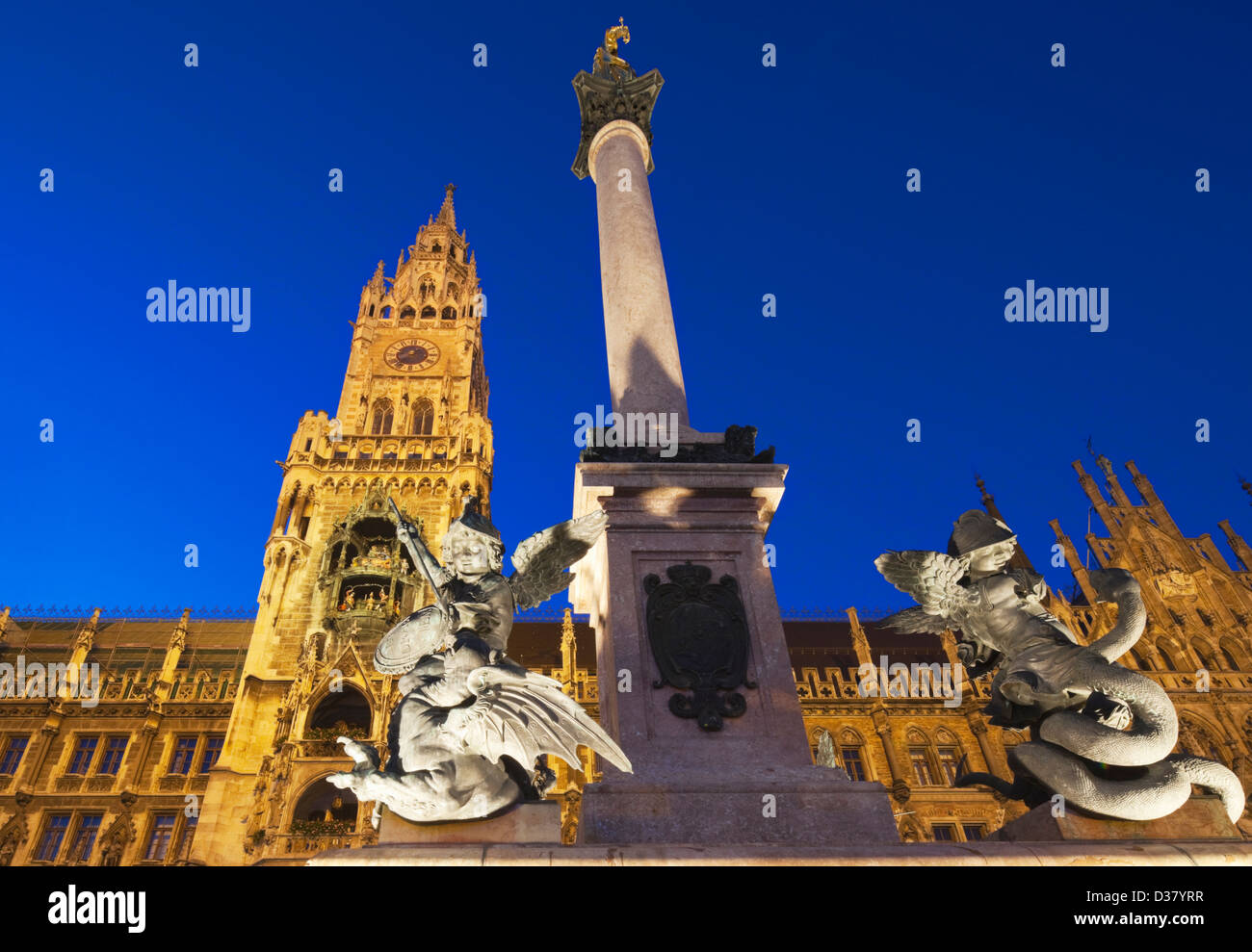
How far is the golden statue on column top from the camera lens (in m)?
11.8

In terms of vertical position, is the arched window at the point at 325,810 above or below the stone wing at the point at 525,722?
above

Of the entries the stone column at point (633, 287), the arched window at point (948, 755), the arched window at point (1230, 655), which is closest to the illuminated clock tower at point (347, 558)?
the stone column at point (633, 287)

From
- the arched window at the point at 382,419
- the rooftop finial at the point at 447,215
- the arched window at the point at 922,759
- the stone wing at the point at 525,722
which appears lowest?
the stone wing at the point at 525,722

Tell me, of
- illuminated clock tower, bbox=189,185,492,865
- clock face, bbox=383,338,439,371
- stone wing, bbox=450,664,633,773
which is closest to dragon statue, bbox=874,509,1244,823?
stone wing, bbox=450,664,633,773

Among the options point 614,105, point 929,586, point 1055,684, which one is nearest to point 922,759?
point 614,105

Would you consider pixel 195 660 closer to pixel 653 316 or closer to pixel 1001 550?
pixel 653 316

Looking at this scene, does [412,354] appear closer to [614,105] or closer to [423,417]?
[423,417]

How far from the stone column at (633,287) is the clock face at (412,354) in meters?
38.6

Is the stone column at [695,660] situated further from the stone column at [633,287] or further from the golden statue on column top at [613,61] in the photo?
the golden statue on column top at [613,61]

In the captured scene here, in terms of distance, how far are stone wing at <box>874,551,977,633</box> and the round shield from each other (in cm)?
309

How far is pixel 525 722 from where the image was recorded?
479 cm

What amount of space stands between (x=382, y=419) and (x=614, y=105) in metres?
36.4

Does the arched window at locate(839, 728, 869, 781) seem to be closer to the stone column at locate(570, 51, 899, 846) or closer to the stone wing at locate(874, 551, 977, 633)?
the stone column at locate(570, 51, 899, 846)

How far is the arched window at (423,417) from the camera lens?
45.3 m
